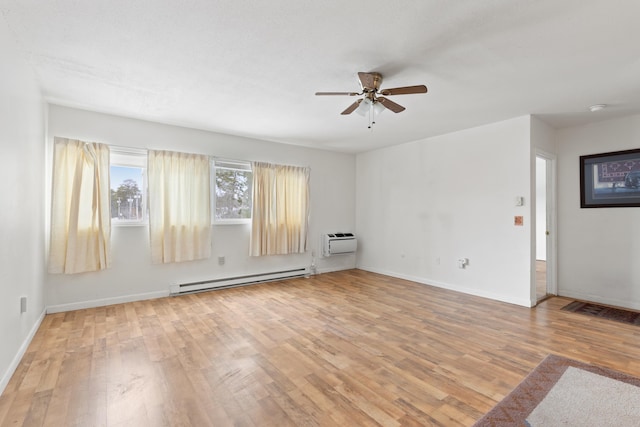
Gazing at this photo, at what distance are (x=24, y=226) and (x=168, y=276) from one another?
196cm

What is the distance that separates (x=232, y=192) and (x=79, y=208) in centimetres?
202

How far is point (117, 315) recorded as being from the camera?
3.48 m

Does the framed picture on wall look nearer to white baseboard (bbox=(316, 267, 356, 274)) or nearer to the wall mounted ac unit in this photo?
the wall mounted ac unit

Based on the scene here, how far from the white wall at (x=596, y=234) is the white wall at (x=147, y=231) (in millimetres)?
3734

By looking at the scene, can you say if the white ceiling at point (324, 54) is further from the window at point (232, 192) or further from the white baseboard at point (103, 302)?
the white baseboard at point (103, 302)

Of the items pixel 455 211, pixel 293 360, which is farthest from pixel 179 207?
pixel 455 211

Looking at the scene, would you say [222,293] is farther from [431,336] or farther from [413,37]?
[413,37]

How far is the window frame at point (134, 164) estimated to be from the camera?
397cm

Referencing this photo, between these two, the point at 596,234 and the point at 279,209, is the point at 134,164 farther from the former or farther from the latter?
the point at 596,234

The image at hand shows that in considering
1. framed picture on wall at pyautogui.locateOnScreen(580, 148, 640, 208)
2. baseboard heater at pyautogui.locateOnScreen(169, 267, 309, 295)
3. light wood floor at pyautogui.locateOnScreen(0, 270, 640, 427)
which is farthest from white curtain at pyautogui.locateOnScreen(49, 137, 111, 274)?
framed picture on wall at pyautogui.locateOnScreen(580, 148, 640, 208)

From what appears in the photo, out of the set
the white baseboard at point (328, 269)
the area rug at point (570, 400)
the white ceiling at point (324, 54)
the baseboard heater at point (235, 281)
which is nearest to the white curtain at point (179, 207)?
the baseboard heater at point (235, 281)

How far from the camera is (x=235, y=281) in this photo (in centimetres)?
487

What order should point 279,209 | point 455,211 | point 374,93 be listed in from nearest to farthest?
1. point 374,93
2. point 455,211
3. point 279,209

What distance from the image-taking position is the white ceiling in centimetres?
187
